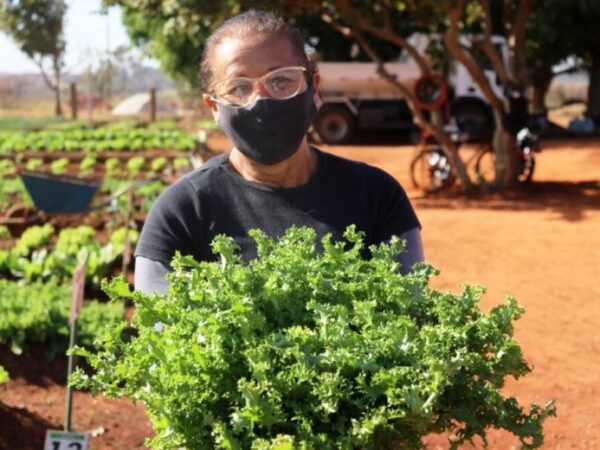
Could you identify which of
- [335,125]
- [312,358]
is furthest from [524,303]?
[335,125]

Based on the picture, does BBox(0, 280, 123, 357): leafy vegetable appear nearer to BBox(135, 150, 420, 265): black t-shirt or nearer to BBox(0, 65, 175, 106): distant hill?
BBox(135, 150, 420, 265): black t-shirt

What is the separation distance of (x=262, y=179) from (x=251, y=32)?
378 millimetres

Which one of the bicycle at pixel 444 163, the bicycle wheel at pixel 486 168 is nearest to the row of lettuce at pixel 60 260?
the bicycle at pixel 444 163

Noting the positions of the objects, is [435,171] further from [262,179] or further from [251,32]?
[251,32]

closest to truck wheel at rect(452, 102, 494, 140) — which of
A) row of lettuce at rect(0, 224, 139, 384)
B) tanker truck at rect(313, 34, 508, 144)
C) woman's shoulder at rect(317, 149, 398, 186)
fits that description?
tanker truck at rect(313, 34, 508, 144)

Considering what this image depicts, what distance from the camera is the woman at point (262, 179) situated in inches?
103

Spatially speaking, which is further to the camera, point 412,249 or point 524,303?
point 524,303

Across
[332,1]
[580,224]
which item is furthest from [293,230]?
[332,1]

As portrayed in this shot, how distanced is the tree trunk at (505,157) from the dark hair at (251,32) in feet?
48.1

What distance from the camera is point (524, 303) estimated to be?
9109mm

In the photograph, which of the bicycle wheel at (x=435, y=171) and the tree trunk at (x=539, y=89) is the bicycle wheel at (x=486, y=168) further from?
the tree trunk at (x=539, y=89)

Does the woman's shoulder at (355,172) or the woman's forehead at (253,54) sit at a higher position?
the woman's forehead at (253,54)

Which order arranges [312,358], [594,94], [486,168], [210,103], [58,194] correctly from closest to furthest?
[312,358] < [210,103] < [58,194] < [486,168] < [594,94]

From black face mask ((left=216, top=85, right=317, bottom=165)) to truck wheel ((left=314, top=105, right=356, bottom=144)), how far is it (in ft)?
89.6
